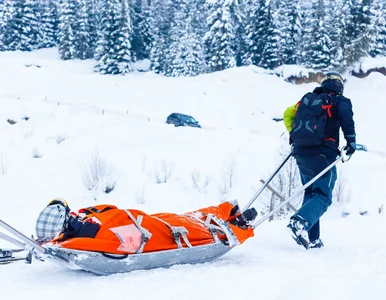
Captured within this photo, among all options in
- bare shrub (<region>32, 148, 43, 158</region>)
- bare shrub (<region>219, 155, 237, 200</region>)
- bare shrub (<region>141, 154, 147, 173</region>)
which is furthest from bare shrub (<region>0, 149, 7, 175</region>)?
bare shrub (<region>219, 155, 237, 200</region>)

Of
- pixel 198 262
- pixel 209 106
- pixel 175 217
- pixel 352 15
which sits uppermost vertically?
pixel 352 15

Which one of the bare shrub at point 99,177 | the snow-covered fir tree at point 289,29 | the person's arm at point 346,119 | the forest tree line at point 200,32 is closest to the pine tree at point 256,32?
the forest tree line at point 200,32

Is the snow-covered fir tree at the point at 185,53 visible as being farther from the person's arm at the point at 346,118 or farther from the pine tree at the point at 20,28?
the person's arm at the point at 346,118

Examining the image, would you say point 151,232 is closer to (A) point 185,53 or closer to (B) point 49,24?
(A) point 185,53

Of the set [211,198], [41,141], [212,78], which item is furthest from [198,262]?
[212,78]

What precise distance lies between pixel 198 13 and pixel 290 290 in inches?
1832

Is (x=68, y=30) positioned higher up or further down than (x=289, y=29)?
further down

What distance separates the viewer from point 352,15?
33.9 m

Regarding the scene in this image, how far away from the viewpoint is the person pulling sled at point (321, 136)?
382 cm

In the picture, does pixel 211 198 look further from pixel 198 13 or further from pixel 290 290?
pixel 198 13

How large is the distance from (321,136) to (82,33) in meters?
45.1

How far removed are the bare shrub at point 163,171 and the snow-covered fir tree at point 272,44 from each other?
1055 inches

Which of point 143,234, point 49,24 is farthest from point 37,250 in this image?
point 49,24

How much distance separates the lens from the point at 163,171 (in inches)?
505
